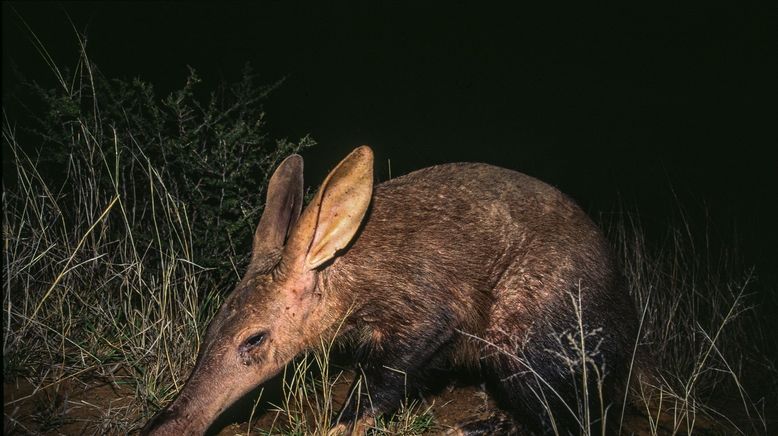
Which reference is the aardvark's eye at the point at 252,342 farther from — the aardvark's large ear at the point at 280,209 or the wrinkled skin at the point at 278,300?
the aardvark's large ear at the point at 280,209

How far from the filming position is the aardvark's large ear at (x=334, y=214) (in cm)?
378

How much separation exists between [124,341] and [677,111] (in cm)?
972

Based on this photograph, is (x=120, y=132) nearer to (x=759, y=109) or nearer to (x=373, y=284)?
(x=373, y=284)

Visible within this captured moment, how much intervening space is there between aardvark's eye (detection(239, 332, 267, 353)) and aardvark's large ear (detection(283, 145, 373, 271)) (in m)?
0.38

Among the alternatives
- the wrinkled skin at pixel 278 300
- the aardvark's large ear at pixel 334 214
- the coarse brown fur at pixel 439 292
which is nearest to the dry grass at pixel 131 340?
the coarse brown fur at pixel 439 292

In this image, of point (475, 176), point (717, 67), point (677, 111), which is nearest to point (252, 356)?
point (475, 176)

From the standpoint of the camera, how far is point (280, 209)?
4.22 meters

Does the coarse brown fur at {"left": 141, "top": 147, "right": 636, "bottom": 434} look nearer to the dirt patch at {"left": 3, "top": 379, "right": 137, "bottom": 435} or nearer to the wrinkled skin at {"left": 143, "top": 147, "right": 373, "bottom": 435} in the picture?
the wrinkled skin at {"left": 143, "top": 147, "right": 373, "bottom": 435}

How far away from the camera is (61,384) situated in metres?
4.32

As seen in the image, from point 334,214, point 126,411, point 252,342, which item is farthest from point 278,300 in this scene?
point 126,411

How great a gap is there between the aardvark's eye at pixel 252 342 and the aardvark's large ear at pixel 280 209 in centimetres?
50

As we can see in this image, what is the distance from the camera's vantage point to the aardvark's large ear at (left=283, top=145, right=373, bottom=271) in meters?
3.78

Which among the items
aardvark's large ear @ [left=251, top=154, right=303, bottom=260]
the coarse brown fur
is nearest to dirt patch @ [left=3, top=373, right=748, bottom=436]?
the coarse brown fur

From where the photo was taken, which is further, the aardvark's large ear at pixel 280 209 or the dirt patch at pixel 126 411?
the aardvark's large ear at pixel 280 209
